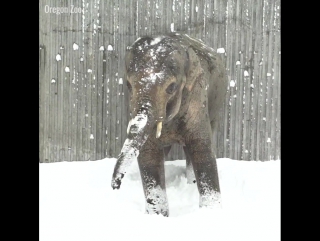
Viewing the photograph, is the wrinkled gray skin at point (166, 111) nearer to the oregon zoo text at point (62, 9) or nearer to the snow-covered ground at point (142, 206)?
the snow-covered ground at point (142, 206)

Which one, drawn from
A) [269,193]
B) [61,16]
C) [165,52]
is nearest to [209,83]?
[165,52]

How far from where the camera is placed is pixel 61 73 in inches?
167

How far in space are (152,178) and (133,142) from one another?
0.55 meters

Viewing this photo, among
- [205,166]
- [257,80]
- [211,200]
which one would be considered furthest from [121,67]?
[211,200]

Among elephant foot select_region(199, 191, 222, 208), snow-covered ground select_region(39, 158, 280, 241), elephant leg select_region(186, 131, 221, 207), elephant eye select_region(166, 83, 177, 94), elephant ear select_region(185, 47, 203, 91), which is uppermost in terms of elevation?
elephant ear select_region(185, 47, 203, 91)

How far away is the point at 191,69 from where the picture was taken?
3.15m

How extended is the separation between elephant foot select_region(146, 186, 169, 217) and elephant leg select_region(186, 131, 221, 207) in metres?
0.27

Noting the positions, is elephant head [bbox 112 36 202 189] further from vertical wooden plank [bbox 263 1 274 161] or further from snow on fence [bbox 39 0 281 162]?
vertical wooden plank [bbox 263 1 274 161]

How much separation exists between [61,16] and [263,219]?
96.5 inches

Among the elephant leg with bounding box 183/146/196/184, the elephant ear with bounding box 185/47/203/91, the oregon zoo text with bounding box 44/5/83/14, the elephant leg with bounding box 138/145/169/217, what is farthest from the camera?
the oregon zoo text with bounding box 44/5/83/14

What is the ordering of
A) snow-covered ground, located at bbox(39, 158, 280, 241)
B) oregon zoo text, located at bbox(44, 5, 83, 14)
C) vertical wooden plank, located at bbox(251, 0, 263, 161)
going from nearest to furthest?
1. snow-covered ground, located at bbox(39, 158, 280, 241)
2. oregon zoo text, located at bbox(44, 5, 83, 14)
3. vertical wooden plank, located at bbox(251, 0, 263, 161)

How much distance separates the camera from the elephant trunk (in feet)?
9.05

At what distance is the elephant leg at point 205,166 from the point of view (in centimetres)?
321

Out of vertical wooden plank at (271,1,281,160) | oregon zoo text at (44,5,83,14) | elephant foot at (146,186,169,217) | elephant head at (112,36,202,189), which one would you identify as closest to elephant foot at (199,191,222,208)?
elephant foot at (146,186,169,217)
